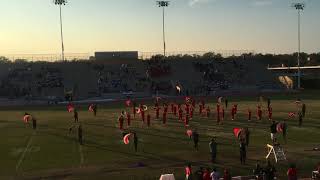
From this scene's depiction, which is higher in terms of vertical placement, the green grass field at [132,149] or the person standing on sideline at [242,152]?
the person standing on sideline at [242,152]

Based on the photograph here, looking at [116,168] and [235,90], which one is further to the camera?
[235,90]

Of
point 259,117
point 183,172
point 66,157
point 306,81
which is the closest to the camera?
point 183,172

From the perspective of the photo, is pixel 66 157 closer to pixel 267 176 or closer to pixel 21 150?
pixel 21 150

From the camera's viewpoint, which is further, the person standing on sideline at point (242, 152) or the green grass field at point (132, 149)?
the person standing on sideline at point (242, 152)

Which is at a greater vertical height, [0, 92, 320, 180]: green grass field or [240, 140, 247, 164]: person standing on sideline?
[240, 140, 247, 164]: person standing on sideline

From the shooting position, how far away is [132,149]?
2847cm

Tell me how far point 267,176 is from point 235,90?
193 feet

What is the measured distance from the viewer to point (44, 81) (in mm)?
75562

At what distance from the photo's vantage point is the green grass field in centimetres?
2297

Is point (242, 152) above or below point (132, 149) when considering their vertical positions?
above

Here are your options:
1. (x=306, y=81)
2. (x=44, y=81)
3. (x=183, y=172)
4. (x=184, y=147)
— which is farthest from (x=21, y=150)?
(x=306, y=81)

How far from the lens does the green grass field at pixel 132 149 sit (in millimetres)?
22969

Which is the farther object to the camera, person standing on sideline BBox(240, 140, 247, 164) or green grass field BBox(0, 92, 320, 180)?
person standing on sideline BBox(240, 140, 247, 164)

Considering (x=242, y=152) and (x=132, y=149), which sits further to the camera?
(x=132, y=149)
